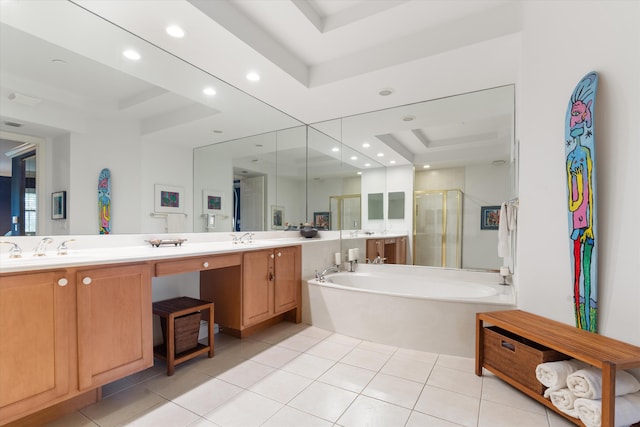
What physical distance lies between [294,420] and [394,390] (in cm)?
69

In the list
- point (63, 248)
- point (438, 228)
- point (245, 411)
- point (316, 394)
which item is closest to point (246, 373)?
point (245, 411)

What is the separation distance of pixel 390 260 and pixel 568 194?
2.24m

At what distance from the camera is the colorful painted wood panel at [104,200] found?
2.05 meters

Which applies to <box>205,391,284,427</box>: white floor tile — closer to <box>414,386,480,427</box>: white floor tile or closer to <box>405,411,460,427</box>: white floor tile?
<box>405,411,460,427</box>: white floor tile

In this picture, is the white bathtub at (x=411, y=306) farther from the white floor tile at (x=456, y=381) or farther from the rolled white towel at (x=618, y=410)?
the rolled white towel at (x=618, y=410)

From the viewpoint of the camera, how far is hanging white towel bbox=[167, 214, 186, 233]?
97.1 inches

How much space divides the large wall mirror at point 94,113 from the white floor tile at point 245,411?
140 centimetres

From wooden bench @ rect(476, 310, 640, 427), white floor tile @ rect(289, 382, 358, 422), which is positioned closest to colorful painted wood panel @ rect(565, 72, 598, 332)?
wooden bench @ rect(476, 310, 640, 427)

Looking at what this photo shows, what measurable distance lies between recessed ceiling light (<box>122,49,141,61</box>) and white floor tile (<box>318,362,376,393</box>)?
268cm

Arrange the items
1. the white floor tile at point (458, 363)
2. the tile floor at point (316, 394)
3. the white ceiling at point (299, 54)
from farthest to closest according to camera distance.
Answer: the white floor tile at point (458, 363), the white ceiling at point (299, 54), the tile floor at point (316, 394)

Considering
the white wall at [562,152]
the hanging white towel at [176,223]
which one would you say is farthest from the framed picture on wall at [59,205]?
the white wall at [562,152]

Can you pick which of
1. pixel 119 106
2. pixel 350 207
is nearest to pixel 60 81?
pixel 119 106

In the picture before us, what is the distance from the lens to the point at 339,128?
12.9 feet

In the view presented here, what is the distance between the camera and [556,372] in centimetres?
153
